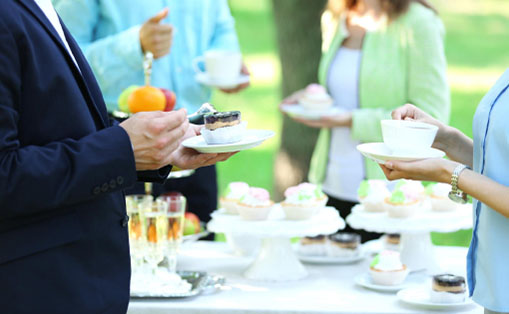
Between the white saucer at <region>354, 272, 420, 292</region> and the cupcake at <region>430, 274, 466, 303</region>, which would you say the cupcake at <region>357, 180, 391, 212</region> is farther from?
the cupcake at <region>430, 274, 466, 303</region>

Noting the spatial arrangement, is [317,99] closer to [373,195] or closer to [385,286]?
[373,195]

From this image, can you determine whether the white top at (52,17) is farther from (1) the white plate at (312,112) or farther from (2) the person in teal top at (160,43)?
(1) the white plate at (312,112)

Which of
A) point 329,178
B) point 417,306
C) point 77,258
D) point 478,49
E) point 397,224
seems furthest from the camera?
point 478,49

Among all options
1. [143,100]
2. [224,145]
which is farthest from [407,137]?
[143,100]

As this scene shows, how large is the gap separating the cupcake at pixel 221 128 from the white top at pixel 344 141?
1733mm

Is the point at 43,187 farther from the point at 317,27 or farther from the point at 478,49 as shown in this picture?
the point at 478,49

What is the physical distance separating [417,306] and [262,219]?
68 cm

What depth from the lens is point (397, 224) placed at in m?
2.91

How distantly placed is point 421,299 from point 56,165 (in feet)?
4.52

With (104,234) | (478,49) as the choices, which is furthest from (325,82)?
(478,49)

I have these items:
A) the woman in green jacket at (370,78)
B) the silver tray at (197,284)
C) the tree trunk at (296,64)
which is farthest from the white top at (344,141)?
the tree trunk at (296,64)

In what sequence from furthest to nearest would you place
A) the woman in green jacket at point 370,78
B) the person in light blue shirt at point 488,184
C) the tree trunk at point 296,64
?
the tree trunk at point 296,64 → the woman in green jacket at point 370,78 → the person in light blue shirt at point 488,184

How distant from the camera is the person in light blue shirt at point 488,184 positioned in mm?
2020

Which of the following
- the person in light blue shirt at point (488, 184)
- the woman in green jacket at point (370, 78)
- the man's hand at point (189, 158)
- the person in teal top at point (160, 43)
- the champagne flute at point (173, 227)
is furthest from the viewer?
the woman in green jacket at point (370, 78)
